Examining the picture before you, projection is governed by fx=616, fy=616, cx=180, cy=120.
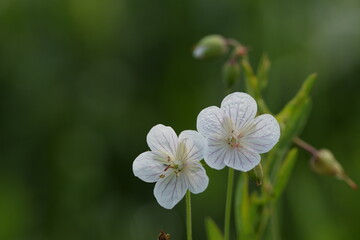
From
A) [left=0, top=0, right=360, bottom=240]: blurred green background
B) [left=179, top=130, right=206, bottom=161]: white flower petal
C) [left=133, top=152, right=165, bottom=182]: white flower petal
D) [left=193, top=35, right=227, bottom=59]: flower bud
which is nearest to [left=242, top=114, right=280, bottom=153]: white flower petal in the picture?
[left=179, top=130, right=206, bottom=161]: white flower petal

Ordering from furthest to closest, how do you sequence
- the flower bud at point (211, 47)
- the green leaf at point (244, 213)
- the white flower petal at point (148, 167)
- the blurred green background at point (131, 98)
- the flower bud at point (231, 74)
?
1. the blurred green background at point (131, 98)
2. the flower bud at point (211, 47)
3. the flower bud at point (231, 74)
4. the green leaf at point (244, 213)
5. the white flower petal at point (148, 167)

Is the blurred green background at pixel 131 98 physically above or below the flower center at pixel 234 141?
above

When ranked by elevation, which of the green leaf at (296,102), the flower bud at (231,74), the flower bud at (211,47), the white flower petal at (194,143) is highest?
the flower bud at (211,47)

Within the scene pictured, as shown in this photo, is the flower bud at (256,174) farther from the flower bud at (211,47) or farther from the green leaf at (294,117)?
the flower bud at (211,47)

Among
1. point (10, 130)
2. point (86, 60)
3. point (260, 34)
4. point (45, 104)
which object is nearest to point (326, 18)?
point (260, 34)

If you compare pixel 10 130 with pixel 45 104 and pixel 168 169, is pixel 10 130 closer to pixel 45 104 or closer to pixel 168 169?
pixel 45 104

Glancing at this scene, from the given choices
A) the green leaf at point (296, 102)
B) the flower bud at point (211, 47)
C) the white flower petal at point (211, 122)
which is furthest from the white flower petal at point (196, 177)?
the flower bud at point (211, 47)

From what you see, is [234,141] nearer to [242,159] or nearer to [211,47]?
[242,159]
